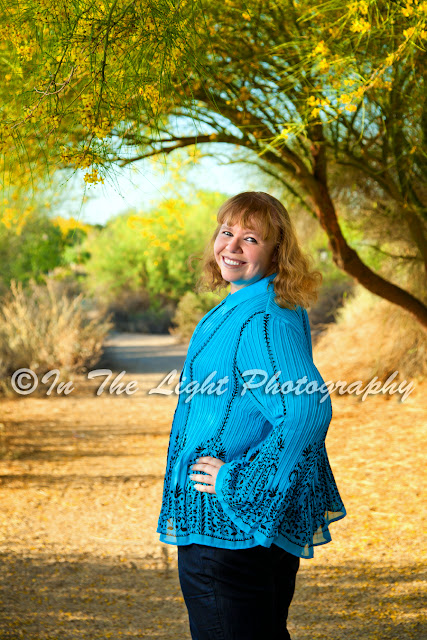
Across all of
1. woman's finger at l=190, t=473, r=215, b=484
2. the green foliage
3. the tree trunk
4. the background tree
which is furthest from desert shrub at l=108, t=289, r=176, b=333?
woman's finger at l=190, t=473, r=215, b=484

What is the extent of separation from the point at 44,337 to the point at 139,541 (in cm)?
735

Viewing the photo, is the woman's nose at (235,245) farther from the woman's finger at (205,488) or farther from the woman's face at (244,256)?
the woman's finger at (205,488)

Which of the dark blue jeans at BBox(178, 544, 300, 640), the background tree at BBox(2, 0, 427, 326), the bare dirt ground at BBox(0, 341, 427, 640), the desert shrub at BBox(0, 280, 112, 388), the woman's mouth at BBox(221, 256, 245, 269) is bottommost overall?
the bare dirt ground at BBox(0, 341, 427, 640)

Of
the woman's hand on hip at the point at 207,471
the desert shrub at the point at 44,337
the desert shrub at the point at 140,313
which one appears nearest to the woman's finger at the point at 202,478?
the woman's hand on hip at the point at 207,471

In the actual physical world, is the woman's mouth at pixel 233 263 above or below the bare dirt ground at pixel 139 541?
above

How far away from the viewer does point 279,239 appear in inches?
73.9

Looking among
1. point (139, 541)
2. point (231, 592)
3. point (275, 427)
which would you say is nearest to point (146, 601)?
point (139, 541)

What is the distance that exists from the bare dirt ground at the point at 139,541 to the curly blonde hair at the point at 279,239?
2220mm

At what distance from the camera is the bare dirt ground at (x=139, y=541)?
3.47 meters

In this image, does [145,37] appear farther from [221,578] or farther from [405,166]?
[405,166]

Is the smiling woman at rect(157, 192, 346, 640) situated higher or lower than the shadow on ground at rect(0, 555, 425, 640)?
higher

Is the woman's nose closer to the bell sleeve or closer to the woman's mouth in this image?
the woman's mouth

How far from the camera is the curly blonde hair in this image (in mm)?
1783

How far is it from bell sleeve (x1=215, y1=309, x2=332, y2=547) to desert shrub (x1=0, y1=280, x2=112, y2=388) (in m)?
9.55
